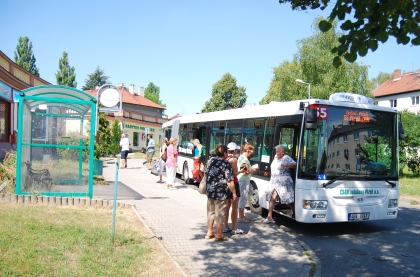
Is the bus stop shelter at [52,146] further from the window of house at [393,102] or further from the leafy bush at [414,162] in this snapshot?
the window of house at [393,102]

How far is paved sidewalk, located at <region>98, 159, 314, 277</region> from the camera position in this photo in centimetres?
588

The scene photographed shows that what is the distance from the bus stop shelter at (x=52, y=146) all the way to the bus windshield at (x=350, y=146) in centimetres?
511

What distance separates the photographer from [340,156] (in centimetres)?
812

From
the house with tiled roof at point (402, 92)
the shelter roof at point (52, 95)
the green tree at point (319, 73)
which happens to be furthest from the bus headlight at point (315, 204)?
the house with tiled roof at point (402, 92)

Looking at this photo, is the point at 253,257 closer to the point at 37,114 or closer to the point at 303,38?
the point at 37,114

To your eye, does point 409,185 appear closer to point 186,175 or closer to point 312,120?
point 186,175

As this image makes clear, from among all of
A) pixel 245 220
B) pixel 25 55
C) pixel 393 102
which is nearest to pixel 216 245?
pixel 245 220

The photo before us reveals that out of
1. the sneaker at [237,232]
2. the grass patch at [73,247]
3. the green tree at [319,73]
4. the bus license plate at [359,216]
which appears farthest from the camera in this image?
the green tree at [319,73]

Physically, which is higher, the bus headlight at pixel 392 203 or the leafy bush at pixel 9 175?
the leafy bush at pixel 9 175

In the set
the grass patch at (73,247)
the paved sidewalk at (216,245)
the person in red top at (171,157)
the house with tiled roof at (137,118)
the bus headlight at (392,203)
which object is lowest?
the paved sidewalk at (216,245)

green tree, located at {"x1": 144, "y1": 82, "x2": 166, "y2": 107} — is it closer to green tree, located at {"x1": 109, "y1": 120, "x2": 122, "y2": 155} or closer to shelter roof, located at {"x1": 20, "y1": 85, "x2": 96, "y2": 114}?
green tree, located at {"x1": 109, "y1": 120, "x2": 122, "y2": 155}

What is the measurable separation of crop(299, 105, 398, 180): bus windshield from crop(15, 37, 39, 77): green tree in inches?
3281

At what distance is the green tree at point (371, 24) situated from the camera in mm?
4398

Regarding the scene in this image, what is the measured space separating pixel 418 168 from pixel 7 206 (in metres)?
18.8
